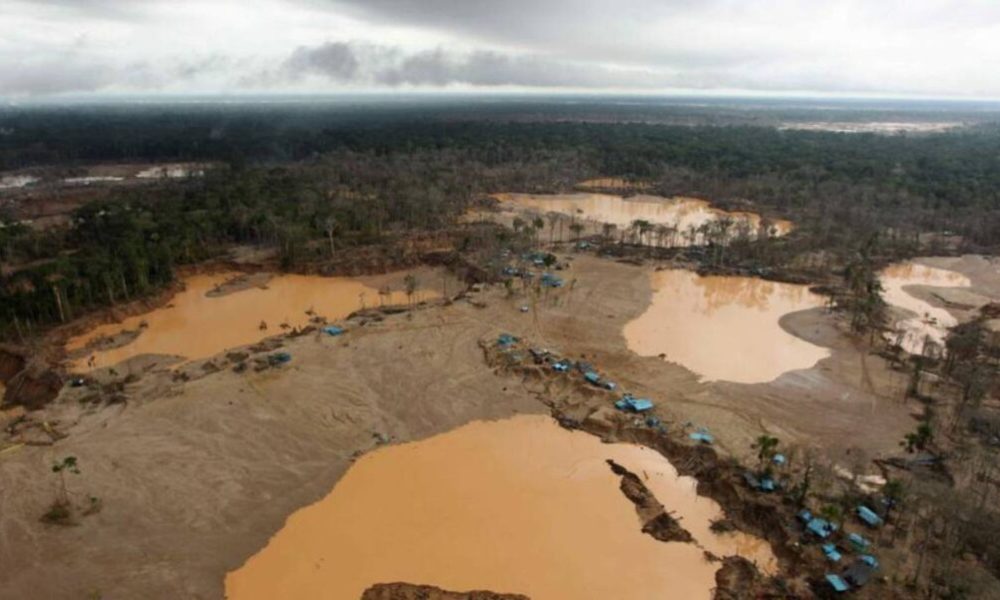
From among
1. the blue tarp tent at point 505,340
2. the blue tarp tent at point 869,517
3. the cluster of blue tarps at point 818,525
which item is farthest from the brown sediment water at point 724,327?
the cluster of blue tarps at point 818,525

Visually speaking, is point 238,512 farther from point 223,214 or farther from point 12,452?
point 223,214

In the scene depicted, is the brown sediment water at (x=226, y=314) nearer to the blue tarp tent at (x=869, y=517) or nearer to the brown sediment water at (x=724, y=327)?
the brown sediment water at (x=724, y=327)

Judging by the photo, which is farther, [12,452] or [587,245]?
[587,245]

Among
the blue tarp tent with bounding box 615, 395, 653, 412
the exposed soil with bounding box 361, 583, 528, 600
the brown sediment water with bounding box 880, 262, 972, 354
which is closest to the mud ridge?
the blue tarp tent with bounding box 615, 395, 653, 412

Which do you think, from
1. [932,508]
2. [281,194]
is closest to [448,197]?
[281,194]

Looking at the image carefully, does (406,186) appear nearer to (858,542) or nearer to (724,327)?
(724,327)

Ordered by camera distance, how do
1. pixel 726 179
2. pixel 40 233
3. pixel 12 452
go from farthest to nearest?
pixel 726 179
pixel 40 233
pixel 12 452

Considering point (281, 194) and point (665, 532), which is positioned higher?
point (281, 194)

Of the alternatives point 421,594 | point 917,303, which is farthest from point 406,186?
point 421,594
